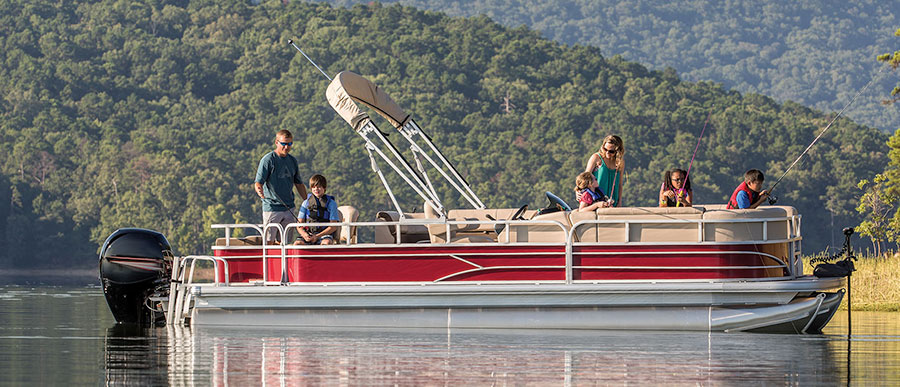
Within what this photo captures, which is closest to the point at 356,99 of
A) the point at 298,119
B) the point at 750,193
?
the point at 750,193

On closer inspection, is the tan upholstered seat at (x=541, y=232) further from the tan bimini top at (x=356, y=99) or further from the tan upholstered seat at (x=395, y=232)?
the tan bimini top at (x=356, y=99)

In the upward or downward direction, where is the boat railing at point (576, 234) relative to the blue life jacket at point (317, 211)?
downward

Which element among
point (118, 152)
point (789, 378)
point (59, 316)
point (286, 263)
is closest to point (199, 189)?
point (118, 152)

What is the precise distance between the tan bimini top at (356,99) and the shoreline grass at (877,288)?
7.29 m

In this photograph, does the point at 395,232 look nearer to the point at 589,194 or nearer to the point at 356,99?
the point at 356,99

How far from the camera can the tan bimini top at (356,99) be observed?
1480cm

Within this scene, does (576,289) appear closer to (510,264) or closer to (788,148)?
(510,264)

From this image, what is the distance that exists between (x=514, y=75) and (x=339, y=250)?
8397 centimetres

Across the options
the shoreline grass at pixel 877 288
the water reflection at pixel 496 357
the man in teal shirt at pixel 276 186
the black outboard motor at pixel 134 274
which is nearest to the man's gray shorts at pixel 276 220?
the man in teal shirt at pixel 276 186

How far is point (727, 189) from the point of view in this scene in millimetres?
74938

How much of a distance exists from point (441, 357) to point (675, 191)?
415cm

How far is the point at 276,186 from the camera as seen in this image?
14984 mm

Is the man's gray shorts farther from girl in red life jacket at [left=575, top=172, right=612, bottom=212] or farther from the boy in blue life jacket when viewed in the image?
girl in red life jacket at [left=575, top=172, right=612, bottom=212]

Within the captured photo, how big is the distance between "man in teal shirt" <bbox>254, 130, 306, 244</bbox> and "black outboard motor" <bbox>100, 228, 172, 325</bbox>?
1603 millimetres
